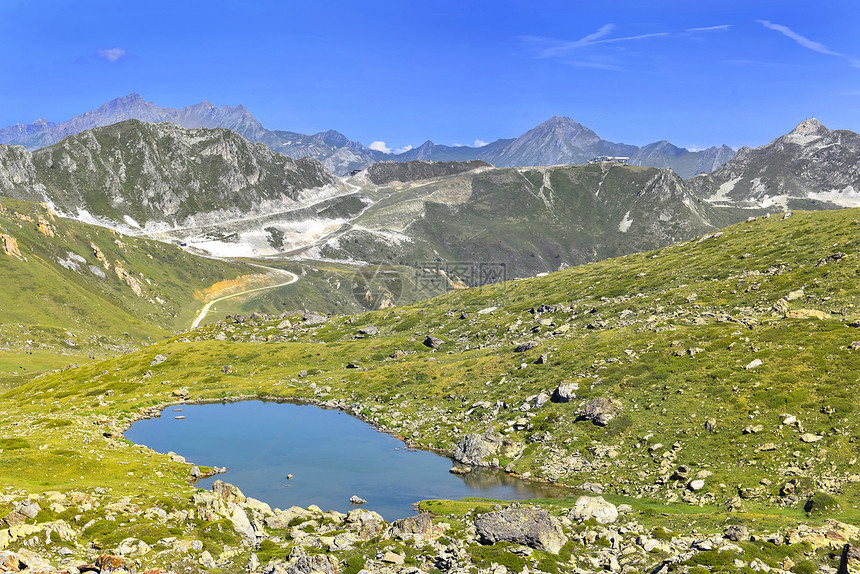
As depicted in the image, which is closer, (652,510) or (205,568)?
(205,568)

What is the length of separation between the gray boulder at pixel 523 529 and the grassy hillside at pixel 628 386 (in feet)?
8.99

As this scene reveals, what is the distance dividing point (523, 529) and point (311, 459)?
4892 cm

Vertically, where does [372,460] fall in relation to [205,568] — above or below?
below

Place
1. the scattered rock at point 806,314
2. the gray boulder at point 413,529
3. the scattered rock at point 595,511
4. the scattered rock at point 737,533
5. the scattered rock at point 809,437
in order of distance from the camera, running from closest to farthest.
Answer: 1. the scattered rock at point 737,533
2. the gray boulder at point 413,529
3. the scattered rock at point 595,511
4. the scattered rock at point 809,437
5. the scattered rock at point 806,314

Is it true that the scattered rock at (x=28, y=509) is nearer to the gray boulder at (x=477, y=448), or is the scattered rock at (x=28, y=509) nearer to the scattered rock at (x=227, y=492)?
the scattered rock at (x=227, y=492)

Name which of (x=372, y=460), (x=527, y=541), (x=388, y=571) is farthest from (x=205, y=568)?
(x=372, y=460)

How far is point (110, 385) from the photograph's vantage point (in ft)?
424

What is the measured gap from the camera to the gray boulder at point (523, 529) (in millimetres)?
42719

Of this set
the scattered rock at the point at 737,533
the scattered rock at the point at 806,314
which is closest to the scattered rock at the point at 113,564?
the scattered rock at the point at 737,533

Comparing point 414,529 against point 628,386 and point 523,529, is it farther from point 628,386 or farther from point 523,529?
point 628,386

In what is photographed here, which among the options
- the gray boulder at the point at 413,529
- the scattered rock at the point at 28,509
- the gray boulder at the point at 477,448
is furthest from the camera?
the gray boulder at the point at 477,448

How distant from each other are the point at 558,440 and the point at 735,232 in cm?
10983

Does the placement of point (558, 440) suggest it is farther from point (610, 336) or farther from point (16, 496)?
point (16, 496)

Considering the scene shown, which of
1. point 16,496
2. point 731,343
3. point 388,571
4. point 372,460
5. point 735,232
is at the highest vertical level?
point 735,232
